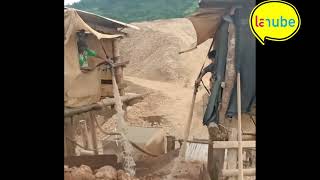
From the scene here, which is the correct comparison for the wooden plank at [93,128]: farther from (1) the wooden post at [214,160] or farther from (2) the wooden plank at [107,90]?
(1) the wooden post at [214,160]

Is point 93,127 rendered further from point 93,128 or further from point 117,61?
point 117,61

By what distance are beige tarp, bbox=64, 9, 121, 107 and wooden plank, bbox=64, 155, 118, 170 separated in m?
0.60

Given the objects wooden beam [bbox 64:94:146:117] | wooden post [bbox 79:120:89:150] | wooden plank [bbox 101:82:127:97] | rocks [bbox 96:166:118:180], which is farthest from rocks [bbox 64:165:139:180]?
wooden plank [bbox 101:82:127:97]

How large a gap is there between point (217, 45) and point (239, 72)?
407mm

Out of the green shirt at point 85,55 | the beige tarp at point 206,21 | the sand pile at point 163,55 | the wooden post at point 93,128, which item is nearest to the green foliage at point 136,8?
the beige tarp at point 206,21

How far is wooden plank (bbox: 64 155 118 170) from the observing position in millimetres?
4434

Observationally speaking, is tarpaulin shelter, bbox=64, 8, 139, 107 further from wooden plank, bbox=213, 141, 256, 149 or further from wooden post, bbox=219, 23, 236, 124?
wooden plank, bbox=213, 141, 256, 149

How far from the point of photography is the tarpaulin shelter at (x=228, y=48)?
4.22m

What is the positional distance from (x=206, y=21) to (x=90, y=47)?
4.37 feet

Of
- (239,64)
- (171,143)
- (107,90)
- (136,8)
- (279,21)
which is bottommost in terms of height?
(171,143)

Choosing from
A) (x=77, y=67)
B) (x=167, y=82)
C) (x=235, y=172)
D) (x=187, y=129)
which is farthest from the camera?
(x=167, y=82)

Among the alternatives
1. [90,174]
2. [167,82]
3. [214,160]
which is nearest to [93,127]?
[90,174]

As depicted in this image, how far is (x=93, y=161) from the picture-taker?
4477 millimetres
